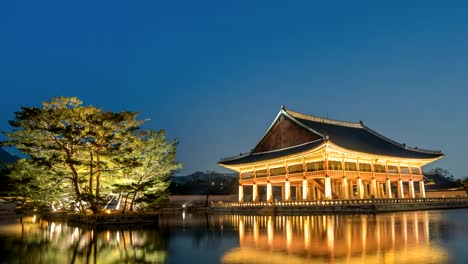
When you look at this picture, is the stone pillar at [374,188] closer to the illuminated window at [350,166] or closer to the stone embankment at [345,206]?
the illuminated window at [350,166]

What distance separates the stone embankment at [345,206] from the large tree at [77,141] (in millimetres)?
17752

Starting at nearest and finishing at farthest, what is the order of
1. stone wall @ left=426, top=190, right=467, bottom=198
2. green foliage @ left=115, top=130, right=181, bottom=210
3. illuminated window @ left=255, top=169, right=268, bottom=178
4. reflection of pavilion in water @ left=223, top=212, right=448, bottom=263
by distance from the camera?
reflection of pavilion in water @ left=223, top=212, right=448, bottom=263 → green foliage @ left=115, top=130, right=181, bottom=210 → illuminated window @ left=255, top=169, right=268, bottom=178 → stone wall @ left=426, top=190, right=467, bottom=198

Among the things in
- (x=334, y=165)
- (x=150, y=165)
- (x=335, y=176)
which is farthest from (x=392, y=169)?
(x=150, y=165)

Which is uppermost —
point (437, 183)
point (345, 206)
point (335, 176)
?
point (335, 176)

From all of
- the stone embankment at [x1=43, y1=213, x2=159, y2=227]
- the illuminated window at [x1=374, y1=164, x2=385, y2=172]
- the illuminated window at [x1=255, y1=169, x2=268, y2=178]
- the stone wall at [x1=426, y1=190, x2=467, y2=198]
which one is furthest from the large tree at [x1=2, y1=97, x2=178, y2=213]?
the stone wall at [x1=426, y1=190, x2=467, y2=198]

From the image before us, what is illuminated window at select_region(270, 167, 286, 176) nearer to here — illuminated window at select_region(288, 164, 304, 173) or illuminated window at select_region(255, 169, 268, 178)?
illuminated window at select_region(288, 164, 304, 173)

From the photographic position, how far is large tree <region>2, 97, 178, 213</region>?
28562 millimetres

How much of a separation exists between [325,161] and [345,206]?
7.37 metres

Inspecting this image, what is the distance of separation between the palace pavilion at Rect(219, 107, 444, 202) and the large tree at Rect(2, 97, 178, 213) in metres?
21.2

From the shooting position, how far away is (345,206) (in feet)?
119

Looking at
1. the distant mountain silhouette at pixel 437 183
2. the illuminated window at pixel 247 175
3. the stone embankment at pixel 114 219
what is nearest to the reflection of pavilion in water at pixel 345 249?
the stone embankment at pixel 114 219

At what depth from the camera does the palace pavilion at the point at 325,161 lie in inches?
1727

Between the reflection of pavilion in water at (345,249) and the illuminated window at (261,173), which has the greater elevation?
the illuminated window at (261,173)

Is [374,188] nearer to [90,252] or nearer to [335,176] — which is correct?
[335,176]
